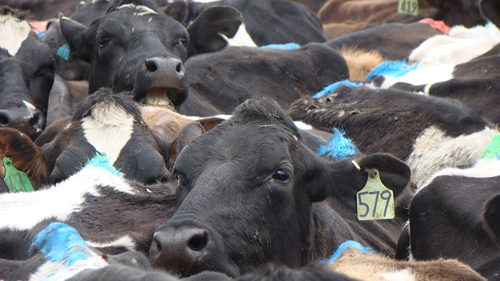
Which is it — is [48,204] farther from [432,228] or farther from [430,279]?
[432,228]

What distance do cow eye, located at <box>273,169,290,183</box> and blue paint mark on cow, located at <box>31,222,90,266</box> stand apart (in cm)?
100

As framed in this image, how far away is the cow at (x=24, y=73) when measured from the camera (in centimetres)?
486

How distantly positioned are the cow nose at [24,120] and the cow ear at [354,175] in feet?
8.69

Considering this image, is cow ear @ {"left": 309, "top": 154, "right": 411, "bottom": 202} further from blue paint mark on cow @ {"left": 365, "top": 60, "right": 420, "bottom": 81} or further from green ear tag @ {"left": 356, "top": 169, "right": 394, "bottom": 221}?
blue paint mark on cow @ {"left": 365, "top": 60, "right": 420, "bottom": 81}

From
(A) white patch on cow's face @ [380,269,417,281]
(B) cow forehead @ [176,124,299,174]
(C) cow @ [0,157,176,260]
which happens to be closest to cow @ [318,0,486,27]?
(B) cow forehead @ [176,124,299,174]

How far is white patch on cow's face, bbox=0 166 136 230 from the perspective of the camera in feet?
8.66

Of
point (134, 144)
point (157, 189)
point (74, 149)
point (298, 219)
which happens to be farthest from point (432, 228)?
point (74, 149)

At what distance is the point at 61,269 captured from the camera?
189 centimetres

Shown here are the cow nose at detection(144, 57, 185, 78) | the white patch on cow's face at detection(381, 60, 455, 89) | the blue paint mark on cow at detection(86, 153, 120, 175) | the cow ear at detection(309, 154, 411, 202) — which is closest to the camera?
the cow ear at detection(309, 154, 411, 202)

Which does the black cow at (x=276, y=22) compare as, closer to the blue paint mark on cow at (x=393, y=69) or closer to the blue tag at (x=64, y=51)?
the blue paint mark on cow at (x=393, y=69)

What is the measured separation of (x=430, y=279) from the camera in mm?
2340

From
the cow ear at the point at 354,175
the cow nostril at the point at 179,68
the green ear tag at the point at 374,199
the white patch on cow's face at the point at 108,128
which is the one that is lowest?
the cow nostril at the point at 179,68

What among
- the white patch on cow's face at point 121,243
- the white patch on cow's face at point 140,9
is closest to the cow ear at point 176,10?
the white patch on cow's face at point 140,9

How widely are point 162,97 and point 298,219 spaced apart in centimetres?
249
